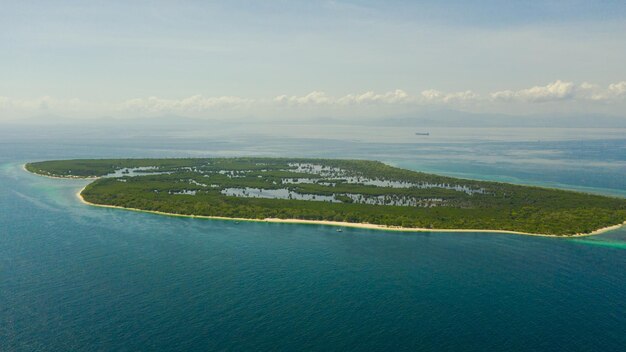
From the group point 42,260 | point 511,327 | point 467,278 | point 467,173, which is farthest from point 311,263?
point 467,173

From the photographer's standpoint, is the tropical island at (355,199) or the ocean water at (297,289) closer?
the ocean water at (297,289)

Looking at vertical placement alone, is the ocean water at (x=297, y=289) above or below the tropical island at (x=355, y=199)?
below

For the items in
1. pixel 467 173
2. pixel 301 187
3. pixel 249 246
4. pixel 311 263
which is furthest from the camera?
pixel 467 173

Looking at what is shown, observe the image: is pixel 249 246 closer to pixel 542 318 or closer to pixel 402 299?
pixel 402 299

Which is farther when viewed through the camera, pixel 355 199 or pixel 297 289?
pixel 355 199

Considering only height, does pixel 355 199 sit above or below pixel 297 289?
above
